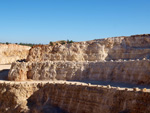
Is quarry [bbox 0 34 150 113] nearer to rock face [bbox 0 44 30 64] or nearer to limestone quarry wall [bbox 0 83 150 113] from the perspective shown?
limestone quarry wall [bbox 0 83 150 113]

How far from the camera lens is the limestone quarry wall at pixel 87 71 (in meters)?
28.0

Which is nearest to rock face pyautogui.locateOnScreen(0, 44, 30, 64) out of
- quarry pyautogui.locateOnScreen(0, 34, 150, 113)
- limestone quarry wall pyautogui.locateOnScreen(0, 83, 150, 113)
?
quarry pyautogui.locateOnScreen(0, 34, 150, 113)

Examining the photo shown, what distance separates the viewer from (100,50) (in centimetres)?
4538

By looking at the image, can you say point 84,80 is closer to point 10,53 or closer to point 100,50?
point 100,50

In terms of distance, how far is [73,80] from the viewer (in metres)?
35.3

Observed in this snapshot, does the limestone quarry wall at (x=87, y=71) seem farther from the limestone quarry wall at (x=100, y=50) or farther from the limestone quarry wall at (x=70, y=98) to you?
the limestone quarry wall at (x=100, y=50)

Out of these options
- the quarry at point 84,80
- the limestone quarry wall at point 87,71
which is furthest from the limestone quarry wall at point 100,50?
the limestone quarry wall at point 87,71

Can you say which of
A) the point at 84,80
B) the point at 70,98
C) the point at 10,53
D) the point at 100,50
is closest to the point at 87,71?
the point at 84,80

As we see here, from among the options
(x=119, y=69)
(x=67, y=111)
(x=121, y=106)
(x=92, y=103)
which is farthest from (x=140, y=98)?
(x=119, y=69)

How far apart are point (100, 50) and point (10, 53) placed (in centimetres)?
4376

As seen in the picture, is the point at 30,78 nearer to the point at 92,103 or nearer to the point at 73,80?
the point at 73,80

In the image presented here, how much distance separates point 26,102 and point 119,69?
12.9m

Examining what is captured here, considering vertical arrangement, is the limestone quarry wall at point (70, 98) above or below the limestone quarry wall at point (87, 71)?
below

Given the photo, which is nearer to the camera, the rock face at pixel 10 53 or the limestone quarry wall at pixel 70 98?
the limestone quarry wall at pixel 70 98
